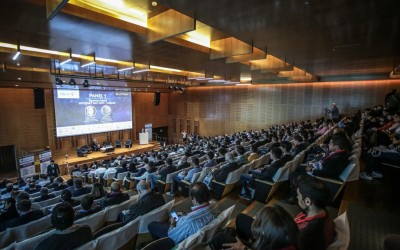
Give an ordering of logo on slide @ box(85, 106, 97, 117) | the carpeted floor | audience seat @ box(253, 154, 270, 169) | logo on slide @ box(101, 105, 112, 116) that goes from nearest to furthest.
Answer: the carpeted floor → audience seat @ box(253, 154, 270, 169) → logo on slide @ box(85, 106, 97, 117) → logo on slide @ box(101, 105, 112, 116)

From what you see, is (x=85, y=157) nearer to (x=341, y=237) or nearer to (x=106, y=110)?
(x=106, y=110)

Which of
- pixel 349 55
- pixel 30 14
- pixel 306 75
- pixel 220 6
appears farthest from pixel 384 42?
pixel 30 14

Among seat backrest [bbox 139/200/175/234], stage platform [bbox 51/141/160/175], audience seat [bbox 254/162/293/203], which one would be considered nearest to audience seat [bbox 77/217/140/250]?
seat backrest [bbox 139/200/175/234]

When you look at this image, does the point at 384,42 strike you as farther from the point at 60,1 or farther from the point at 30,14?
the point at 30,14

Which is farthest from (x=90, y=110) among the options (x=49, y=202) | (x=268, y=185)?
(x=268, y=185)

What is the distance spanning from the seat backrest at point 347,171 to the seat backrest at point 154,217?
9.74 ft

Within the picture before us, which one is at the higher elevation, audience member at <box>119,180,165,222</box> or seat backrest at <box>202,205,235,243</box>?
seat backrest at <box>202,205,235,243</box>

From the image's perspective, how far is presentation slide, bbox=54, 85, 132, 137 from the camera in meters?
14.6

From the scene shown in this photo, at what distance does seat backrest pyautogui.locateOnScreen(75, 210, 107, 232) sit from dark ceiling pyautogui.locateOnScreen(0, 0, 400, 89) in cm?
348

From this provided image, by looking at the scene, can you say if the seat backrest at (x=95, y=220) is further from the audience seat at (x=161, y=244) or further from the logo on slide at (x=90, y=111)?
the logo on slide at (x=90, y=111)

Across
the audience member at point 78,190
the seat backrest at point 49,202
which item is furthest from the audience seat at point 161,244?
the seat backrest at point 49,202

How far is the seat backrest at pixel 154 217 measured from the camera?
272 centimetres

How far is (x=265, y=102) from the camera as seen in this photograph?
16.2 m

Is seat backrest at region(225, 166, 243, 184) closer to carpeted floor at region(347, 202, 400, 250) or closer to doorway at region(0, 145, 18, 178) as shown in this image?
carpeted floor at region(347, 202, 400, 250)
